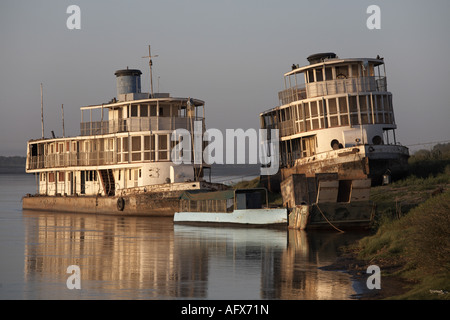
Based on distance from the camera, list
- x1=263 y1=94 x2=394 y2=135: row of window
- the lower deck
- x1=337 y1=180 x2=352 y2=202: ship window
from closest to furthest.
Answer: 1. x1=337 y1=180 x2=352 y2=202: ship window
2. x1=263 y1=94 x2=394 y2=135: row of window
3. the lower deck

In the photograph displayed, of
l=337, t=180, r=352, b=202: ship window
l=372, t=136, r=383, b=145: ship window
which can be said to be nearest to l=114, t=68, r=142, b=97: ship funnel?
l=372, t=136, r=383, b=145: ship window

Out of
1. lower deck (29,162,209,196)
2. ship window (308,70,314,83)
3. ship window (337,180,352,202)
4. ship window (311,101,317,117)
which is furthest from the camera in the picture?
ship window (308,70,314,83)

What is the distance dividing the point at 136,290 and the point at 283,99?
117 ft

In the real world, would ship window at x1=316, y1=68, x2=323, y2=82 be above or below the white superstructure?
above

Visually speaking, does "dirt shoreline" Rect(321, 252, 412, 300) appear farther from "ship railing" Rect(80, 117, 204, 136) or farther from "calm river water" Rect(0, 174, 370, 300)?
"ship railing" Rect(80, 117, 204, 136)

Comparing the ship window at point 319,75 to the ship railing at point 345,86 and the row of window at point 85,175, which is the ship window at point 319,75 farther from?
the row of window at point 85,175

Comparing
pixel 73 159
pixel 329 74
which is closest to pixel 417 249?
pixel 329 74

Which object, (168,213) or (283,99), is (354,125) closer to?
(283,99)

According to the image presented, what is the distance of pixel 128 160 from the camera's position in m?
46.5

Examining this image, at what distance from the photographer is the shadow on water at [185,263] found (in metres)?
16.2

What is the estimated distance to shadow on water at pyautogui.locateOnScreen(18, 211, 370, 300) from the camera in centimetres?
1616

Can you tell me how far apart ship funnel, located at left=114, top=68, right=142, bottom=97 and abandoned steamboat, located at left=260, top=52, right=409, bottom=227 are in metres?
11.0

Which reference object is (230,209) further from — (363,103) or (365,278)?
(365,278)

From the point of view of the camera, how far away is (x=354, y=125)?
4297cm
